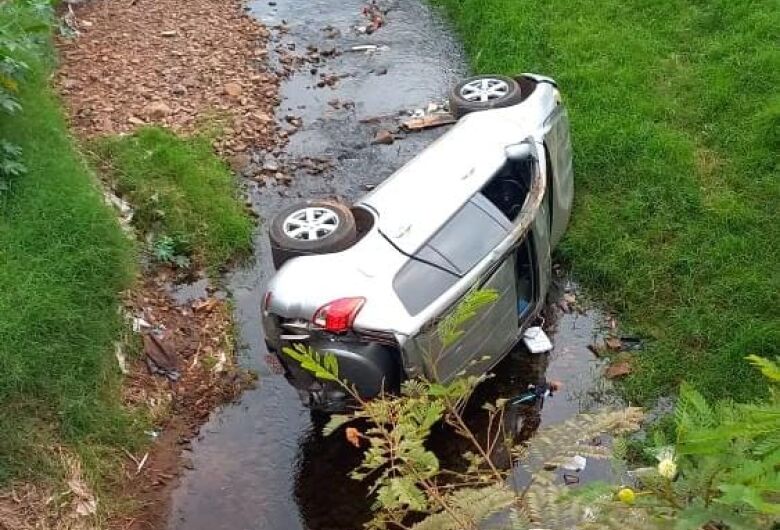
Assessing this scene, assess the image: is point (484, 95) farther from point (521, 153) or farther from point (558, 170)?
point (521, 153)

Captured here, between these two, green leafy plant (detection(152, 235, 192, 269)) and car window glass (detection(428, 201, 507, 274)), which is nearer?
car window glass (detection(428, 201, 507, 274))

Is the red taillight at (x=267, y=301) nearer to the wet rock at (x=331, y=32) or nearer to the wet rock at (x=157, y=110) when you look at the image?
A: the wet rock at (x=157, y=110)

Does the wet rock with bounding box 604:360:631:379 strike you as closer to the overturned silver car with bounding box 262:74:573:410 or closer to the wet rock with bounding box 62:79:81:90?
the overturned silver car with bounding box 262:74:573:410

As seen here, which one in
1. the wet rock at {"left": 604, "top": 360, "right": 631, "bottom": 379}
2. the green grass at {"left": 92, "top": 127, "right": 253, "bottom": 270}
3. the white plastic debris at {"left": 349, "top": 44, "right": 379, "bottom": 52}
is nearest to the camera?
the wet rock at {"left": 604, "top": 360, "right": 631, "bottom": 379}

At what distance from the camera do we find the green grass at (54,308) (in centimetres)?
555

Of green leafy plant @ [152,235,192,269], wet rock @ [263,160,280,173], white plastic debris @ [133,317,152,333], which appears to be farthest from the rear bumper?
wet rock @ [263,160,280,173]

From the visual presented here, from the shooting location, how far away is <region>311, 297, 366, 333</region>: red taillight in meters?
5.24

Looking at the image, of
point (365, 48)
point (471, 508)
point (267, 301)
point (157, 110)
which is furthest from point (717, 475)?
point (365, 48)

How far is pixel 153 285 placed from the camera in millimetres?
7277

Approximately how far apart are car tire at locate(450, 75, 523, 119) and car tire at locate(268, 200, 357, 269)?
1.81 m

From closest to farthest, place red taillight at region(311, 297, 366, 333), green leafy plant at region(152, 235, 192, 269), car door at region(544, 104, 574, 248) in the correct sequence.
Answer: red taillight at region(311, 297, 366, 333) < car door at region(544, 104, 574, 248) < green leafy plant at region(152, 235, 192, 269)

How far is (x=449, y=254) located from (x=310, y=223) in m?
1.04

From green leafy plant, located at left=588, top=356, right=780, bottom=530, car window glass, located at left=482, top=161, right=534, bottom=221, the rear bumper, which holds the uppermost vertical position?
green leafy plant, located at left=588, top=356, right=780, bottom=530

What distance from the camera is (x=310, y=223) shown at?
6109mm
